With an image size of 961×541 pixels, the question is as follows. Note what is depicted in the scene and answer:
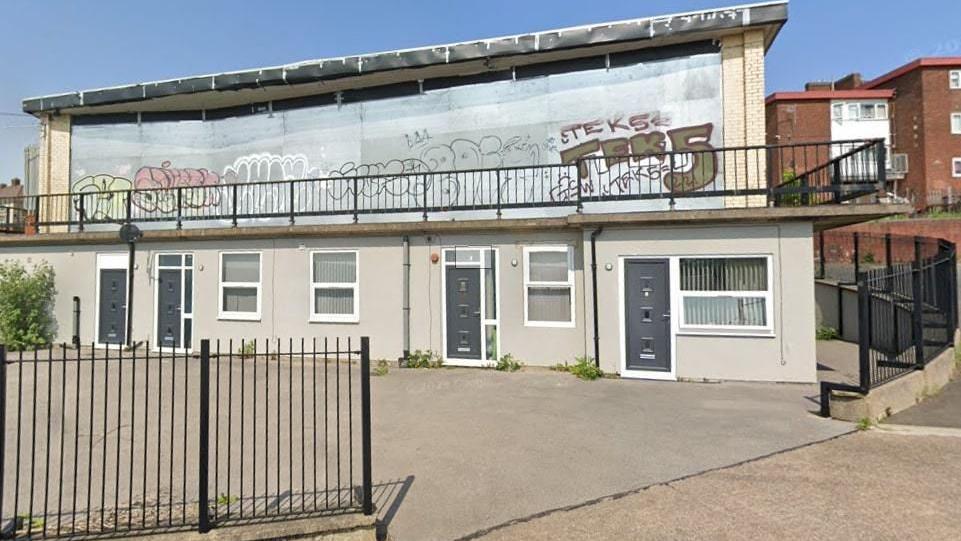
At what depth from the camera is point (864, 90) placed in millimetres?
29812

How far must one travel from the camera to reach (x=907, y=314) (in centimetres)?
806

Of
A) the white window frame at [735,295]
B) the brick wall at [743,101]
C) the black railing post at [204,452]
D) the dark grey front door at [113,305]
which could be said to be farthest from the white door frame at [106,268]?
the brick wall at [743,101]

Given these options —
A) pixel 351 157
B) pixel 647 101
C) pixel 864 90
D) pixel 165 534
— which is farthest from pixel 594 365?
pixel 864 90

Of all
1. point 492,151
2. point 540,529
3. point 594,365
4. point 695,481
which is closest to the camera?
point 540,529

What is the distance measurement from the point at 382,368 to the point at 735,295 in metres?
6.35

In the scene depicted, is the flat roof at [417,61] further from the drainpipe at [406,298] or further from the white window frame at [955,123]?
the white window frame at [955,123]

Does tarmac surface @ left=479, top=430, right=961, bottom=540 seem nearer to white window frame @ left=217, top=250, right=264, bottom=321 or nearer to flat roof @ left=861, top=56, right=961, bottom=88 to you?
white window frame @ left=217, top=250, right=264, bottom=321

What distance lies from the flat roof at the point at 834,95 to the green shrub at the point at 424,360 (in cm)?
2829

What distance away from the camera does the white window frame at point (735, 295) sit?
7996mm

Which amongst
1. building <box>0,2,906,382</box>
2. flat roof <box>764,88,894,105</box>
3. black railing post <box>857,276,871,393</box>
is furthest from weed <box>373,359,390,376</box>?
flat roof <box>764,88,894,105</box>

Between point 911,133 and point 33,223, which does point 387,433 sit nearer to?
point 33,223

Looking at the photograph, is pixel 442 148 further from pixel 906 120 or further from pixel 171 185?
pixel 906 120

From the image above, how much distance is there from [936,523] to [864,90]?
35308mm

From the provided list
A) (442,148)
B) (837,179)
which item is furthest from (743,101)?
(442,148)
